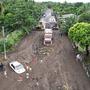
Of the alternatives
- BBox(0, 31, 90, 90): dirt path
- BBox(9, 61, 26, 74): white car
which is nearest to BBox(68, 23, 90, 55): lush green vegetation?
BBox(0, 31, 90, 90): dirt path

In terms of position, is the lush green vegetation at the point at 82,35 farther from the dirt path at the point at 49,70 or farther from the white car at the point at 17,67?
the white car at the point at 17,67

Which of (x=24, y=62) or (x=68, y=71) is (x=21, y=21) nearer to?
(x=24, y=62)

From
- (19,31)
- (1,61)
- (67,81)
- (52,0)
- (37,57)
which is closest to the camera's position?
(67,81)

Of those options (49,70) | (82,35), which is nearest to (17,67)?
(49,70)

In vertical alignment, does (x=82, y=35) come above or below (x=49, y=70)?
above

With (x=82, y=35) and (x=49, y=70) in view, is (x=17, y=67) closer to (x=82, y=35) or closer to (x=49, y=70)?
(x=49, y=70)

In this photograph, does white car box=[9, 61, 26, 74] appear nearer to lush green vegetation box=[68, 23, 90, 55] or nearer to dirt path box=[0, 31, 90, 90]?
dirt path box=[0, 31, 90, 90]

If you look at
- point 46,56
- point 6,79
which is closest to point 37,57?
point 46,56

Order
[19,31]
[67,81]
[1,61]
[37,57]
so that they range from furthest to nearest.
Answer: [19,31] < [37,57] < [1,61] < [67,81]

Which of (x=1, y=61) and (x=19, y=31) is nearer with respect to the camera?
(x=1, y=61)
